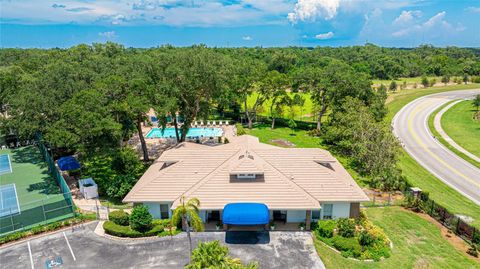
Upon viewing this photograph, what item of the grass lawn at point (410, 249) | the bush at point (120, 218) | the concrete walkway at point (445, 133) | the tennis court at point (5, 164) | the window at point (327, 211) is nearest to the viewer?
the grass lawn at point (410, 249)

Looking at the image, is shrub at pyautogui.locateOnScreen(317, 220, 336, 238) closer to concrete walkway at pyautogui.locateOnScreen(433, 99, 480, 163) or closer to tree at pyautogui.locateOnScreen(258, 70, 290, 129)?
concrete walkway at pyautogui.locateOnScreen(433, 99, 480, 163)

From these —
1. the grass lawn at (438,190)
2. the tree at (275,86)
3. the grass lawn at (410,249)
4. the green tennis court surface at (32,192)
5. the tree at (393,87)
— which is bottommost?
the grass lawn at (410,249)

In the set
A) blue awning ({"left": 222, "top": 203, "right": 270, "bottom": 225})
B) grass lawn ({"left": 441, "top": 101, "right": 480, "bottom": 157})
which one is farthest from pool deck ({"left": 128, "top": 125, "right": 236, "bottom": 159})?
grass lawn ({"left": 441, "top": 101, "right": 480, "bottom": 157})

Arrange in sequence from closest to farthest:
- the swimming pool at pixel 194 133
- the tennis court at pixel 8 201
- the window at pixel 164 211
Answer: the window at pixel 164 211
the tennis court at pixel 8 201
the swimming pool at pixel 194 133

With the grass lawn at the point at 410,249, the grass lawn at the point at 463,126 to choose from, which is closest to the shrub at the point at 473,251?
the grass lawn at the point at 410,249

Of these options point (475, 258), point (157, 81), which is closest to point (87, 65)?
point (157, 81)

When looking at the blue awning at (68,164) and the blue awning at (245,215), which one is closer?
the blue awning at (245,215)

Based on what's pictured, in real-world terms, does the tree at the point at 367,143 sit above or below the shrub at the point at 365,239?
above

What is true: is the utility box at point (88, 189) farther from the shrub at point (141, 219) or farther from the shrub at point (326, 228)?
the shrub at point (326, 228)
